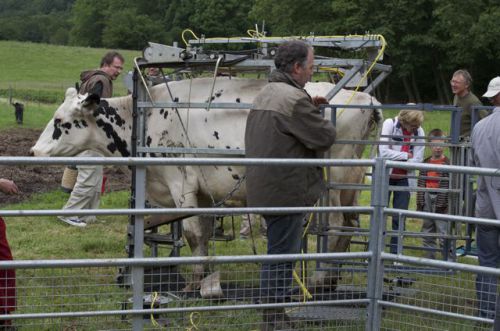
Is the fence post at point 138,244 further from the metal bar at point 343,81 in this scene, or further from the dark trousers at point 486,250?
the metal bar at point 343,81

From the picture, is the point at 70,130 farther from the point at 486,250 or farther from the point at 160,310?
the point at 486,250

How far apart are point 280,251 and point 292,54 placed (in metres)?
1.48

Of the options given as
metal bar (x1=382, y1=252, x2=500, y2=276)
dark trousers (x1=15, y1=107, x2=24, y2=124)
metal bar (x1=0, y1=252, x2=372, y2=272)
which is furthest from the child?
dark trousers (x1=15, y1=107, x2=24, y2=124)

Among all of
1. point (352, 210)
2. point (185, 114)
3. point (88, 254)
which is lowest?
point (88, 254)

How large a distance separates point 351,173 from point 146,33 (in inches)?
3957

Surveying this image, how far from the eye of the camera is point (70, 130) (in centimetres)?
940

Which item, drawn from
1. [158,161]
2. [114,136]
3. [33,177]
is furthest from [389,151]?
[33,177]

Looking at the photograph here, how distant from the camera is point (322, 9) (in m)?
65.0

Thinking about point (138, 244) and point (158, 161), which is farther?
point (138, 244)

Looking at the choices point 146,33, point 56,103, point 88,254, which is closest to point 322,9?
point 56,103

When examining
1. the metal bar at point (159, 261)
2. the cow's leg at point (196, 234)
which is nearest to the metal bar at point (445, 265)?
the metal bar at point (159, 261)

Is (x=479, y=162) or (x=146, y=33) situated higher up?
(x=146, y=33)

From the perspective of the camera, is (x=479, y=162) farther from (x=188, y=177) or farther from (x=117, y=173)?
(x=117, y=173)

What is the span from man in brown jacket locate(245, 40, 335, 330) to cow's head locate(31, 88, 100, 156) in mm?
3276
